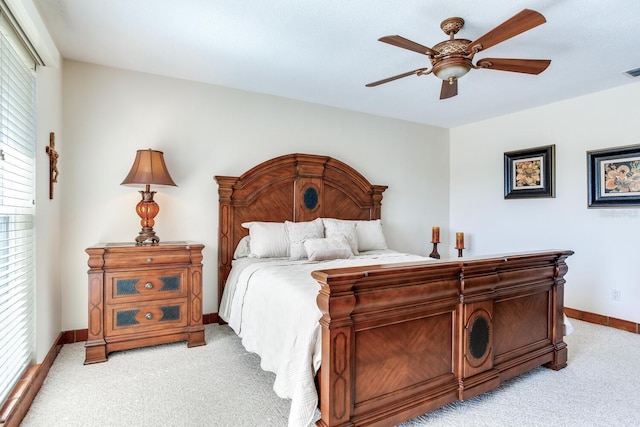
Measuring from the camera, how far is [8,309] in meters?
1.87

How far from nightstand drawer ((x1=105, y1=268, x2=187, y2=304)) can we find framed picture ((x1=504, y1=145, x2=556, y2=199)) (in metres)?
4.08

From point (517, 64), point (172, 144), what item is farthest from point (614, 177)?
point (172, 144)

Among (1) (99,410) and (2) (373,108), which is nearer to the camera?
(1) (99,410)

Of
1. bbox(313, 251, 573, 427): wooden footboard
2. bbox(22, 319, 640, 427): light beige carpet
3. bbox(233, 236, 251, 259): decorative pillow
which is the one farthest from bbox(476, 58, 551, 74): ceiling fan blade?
bbox(233, 236, 251, 259): decorative pillow

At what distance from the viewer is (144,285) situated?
2.81 metres

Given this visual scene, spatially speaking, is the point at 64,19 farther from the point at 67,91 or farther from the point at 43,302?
the point at 43,302

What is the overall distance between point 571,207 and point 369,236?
→ 7.61 ft

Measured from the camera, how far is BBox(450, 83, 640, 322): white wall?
11.5ft

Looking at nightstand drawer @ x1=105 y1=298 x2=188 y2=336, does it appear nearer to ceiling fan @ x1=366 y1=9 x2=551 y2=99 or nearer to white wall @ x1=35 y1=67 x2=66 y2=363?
white wall @ x1=35 y1=67 x2=66 y2=363

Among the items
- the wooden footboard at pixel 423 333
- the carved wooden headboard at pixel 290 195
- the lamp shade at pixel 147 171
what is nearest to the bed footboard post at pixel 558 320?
the wooden footboard at pixel 423 333

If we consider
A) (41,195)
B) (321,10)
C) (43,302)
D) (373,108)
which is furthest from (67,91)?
(373,108)

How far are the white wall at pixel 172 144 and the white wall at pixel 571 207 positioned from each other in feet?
5.22

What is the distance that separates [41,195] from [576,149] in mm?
5100

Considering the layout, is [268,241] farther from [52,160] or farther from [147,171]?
[52,160]
